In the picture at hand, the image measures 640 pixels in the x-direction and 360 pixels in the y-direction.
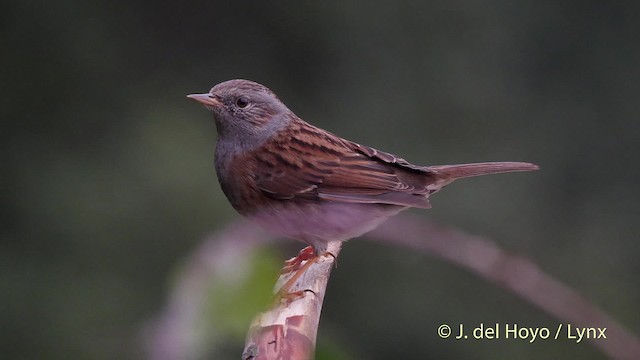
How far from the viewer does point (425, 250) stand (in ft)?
5.06

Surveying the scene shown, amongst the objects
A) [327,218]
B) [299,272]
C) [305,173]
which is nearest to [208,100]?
[305,173]

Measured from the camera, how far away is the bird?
11.4 ft

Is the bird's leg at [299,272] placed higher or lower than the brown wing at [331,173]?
lower

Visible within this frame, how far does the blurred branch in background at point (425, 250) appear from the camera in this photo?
3.16 ft

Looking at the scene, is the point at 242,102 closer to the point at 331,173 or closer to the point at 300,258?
the point at 331,173

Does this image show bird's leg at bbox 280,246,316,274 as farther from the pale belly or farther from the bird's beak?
the bird's beak

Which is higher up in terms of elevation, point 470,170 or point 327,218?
point 470,170

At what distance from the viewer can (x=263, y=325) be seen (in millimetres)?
1847

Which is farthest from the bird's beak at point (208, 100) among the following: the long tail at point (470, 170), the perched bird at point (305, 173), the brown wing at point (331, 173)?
the long tail at point (470, 170)

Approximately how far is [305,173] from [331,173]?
0.30ft

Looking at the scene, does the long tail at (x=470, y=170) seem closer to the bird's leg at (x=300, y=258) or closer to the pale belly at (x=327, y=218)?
the pale belly at (x=327, y=218)

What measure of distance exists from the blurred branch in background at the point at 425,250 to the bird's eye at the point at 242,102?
78.7 inches

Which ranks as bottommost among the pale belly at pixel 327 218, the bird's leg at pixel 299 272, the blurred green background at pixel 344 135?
the bird's leg at pixel 299 272

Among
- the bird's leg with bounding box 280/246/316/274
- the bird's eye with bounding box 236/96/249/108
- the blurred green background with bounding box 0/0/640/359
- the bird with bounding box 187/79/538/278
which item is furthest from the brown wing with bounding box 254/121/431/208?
the blurred green background with bounding box 0/0/640/359
